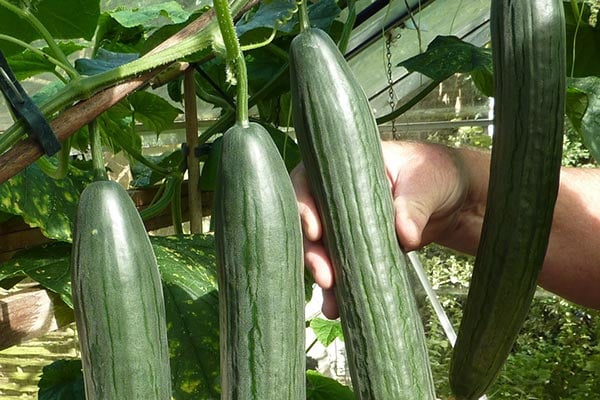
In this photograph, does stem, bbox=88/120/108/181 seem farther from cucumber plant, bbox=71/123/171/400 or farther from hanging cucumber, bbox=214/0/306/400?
hanging cucumber, bbox=214/0/306/400

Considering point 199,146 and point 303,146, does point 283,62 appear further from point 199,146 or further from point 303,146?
point 303,146

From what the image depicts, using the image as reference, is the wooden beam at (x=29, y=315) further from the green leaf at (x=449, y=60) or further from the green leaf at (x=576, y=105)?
the green leaf at (x=576, y=105)

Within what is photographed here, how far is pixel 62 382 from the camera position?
154 cm

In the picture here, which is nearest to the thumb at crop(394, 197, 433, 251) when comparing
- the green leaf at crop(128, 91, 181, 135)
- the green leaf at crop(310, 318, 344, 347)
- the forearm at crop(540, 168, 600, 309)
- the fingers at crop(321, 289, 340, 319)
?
the fingers at crop(321, 289, 340, 319)

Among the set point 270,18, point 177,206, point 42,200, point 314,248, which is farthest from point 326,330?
point 314,248

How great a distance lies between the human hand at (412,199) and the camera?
892mm

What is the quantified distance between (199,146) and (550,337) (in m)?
3.75

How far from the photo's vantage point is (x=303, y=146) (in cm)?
86

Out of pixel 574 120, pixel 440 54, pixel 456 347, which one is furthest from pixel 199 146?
pixel 456 347

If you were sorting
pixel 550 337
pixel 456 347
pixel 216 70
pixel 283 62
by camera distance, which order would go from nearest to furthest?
pixel 456 347 < pixel 283 62 < pixel 216 70 < pixel 550 337

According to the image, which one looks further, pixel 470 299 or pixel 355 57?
pixel 355 57

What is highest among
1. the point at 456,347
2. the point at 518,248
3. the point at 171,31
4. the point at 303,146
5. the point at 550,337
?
the point at 171,31

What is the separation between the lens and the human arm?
91cm

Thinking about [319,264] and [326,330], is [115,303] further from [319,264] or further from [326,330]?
[326,330]
